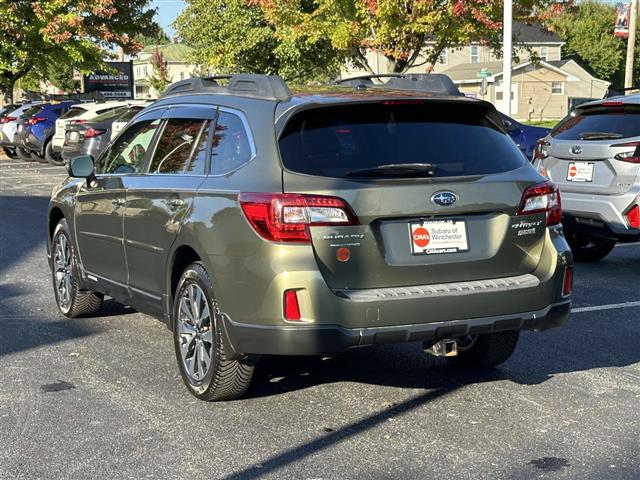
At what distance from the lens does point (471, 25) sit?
27.9 meters

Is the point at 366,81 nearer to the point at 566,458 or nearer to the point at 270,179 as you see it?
the point at 270,179

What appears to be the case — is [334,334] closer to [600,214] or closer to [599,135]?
[600,214]

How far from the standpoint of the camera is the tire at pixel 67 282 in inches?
310

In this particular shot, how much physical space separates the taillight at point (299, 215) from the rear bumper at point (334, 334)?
1.52 feet

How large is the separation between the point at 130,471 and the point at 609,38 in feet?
286

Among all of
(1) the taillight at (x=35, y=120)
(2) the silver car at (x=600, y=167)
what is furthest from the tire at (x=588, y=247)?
(1) the taillight at (x=35, y=120)

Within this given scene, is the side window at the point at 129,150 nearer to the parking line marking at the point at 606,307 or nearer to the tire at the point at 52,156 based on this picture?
the parking line marking at the point at 606,307

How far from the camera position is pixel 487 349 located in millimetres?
6223

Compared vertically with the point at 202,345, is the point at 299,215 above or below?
above

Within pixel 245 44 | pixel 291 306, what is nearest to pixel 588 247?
pixel 291 306

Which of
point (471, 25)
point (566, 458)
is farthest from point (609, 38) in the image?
point (566, 458)

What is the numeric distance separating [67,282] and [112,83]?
4020cm

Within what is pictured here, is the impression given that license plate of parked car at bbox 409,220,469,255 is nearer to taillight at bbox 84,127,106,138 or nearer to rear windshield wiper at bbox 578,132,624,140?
rear windshield wiper at bbox 578,132,624,140

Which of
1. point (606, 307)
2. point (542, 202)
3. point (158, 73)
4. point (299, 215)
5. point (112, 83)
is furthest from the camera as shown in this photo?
point (158, 73)
